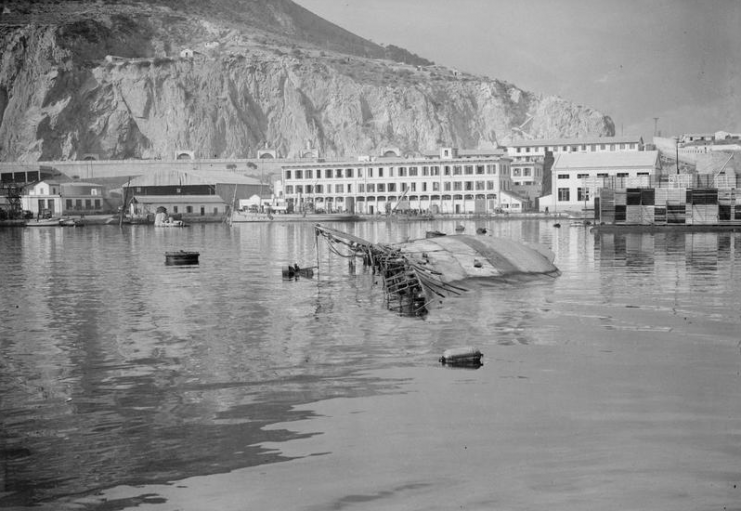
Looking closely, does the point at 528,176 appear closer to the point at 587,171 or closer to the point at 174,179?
the point at 587,171

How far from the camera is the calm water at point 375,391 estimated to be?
1062cm

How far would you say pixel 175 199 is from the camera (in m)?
120

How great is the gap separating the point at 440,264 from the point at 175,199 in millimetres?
93421

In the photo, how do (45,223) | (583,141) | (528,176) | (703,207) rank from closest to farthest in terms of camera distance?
(703,207), (45,223), (528,176), (583,141)

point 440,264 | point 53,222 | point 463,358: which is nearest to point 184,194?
point 53,222

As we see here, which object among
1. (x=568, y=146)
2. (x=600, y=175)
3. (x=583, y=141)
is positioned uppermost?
(x=583, y=141)

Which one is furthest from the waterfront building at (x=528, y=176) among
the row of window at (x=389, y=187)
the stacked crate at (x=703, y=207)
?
the stacked crate at (x=703, y=207)

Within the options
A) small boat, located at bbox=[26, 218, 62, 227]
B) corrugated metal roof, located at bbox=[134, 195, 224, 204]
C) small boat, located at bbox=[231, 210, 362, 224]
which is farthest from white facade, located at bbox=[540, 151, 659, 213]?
small boat, located at bbox=[26, 218, 62, 227]

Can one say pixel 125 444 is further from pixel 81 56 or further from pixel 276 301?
pixel 81 56

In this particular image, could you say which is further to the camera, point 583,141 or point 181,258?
point 583,141

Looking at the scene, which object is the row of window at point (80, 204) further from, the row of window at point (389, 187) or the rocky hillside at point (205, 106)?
the rocky hillside at point (205, 106)

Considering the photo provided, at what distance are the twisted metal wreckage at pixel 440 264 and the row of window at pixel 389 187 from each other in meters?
85.1

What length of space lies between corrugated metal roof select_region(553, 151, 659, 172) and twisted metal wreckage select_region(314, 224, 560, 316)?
2694 inches

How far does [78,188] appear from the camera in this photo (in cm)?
12288
